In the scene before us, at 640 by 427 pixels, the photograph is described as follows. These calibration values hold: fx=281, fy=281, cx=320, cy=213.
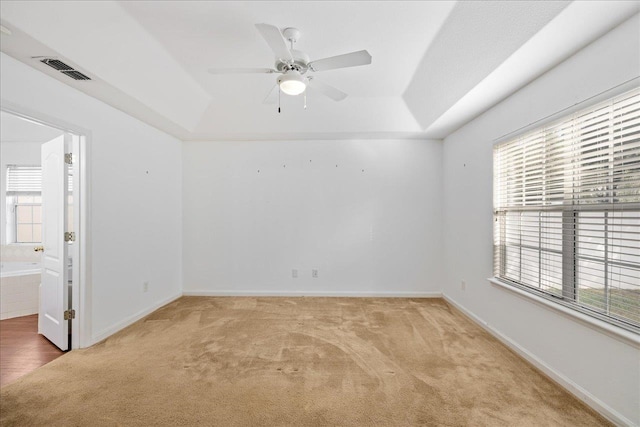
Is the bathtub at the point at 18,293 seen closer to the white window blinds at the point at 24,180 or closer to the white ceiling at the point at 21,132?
the white window blinds at the point at 24,180

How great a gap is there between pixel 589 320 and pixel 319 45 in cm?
299

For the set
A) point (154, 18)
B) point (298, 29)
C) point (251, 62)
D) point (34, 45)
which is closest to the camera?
point (34, 45)

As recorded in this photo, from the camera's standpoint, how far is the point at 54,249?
2.84 m

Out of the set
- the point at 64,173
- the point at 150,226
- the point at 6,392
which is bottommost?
the point at 6,392

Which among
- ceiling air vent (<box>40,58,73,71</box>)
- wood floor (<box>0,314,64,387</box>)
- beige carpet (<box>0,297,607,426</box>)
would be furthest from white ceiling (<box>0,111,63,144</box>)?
beige carpet (<box>0,297,607,426</box>)

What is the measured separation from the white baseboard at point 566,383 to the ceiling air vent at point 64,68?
14.8 feet

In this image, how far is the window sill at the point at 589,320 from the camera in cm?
164

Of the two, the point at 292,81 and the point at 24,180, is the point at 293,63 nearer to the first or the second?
the point at 292,81

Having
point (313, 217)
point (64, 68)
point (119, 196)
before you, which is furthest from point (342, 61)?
point (119, 196)

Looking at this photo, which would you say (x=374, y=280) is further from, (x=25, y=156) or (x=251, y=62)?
(x=25, y=156)

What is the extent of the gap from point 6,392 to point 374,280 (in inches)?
156

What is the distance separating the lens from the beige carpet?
6.08 feet

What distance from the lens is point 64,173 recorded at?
2.75m

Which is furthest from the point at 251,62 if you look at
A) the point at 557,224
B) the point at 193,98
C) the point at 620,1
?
the point at 557,224
